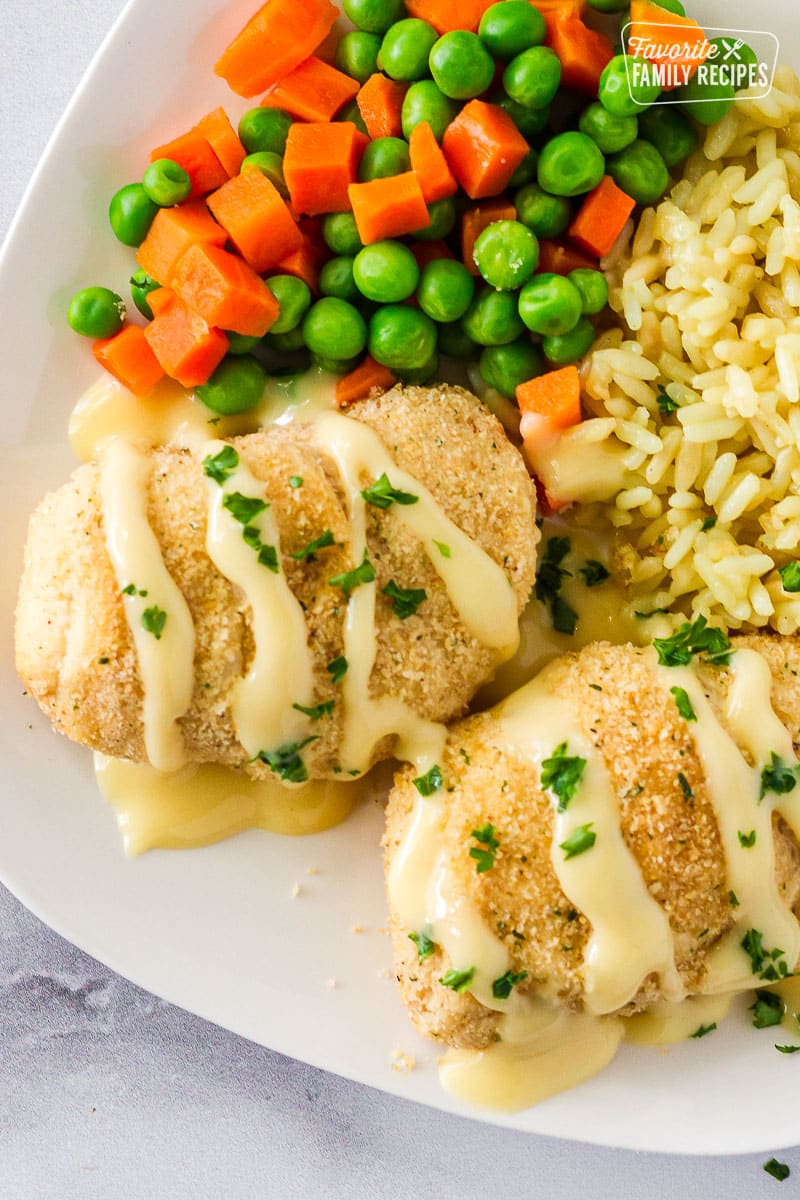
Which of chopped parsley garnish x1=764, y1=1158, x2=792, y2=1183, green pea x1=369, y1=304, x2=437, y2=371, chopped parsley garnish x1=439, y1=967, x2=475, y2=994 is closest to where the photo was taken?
chopped parsley garnish x1=439, y1=967, x2=475, y2=994

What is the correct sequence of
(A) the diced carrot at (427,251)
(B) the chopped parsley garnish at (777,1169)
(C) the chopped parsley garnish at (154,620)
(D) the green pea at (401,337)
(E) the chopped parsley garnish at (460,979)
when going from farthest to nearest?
(B) the chopped parsley garnish at (777,1169) < (A) the diced carrot at (427,251) < (D) the green pea at (401,337) < (E) the chopped parsley garnish at (460,979) < (C) the chopped parsley garnish at (154,620)

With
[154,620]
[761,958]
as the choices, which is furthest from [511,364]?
[761,958]

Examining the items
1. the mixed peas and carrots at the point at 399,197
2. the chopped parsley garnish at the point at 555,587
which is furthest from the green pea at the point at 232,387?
the chopped parsley garnish at the point at 555,587

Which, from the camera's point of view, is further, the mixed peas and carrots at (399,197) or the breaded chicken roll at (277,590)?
the mixed peas and carrots at (399,197)

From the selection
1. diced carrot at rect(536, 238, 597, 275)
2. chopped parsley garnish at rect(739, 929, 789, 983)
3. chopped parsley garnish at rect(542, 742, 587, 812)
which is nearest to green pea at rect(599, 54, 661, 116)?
diced carrot at rect(536, 238, 597, 275)

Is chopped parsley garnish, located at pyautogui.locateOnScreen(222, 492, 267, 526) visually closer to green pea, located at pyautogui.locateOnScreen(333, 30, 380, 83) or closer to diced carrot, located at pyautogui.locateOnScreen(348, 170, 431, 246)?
diced carrot, located at pyautogui.locateOnScreen(348, 170, 431, 246)

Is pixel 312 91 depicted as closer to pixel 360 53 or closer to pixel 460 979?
pixel 360 53

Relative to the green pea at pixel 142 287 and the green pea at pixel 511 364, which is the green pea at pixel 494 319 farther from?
the green pea at pixel 142 287
